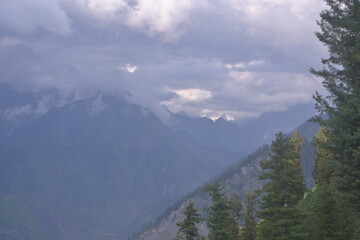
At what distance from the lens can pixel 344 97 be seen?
3183 centimetres

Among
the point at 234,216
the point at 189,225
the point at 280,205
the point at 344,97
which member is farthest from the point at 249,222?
the point at 344,97

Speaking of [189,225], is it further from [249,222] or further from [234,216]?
[249,222]

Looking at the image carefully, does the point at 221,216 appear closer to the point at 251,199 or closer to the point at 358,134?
the point at 251,199

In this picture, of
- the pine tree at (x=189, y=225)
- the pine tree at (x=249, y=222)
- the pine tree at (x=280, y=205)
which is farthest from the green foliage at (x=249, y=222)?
the pine tree at (x=280, y=205)

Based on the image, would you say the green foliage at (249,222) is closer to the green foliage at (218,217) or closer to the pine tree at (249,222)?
the pine tree at (249,222)

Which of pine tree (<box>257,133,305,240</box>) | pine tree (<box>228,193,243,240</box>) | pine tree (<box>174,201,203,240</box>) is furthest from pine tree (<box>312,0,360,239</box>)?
pine tree (<box>228,193,243,240</box>)

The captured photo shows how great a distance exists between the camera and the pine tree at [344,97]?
30422 mm

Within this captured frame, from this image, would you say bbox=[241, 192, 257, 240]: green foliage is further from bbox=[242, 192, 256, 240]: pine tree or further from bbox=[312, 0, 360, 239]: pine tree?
bbox=[312, 0, 360, 239]: pine tree

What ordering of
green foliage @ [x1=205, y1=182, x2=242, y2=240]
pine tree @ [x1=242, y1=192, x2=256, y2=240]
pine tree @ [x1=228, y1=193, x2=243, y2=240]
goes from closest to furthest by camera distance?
green foliage @ [x1=205, y1=182, x2=242, y2=240], pine tree @ [x1=228, y1=193, x2=243, y2=240], pine tree @ [x1=242, y1=192, x2=256, y2=240]

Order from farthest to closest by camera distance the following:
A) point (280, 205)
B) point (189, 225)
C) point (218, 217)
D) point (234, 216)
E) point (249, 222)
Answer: point (234, 216) < point (249, 222) < point (218, 217) < point (189, 225) < point (280, 205)

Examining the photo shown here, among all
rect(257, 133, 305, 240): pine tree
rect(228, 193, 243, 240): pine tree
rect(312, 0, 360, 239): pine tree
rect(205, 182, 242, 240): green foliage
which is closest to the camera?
rect(312, 0, 360, 239): pine tree

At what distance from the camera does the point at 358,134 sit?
29234mm

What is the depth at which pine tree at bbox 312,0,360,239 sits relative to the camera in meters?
30.4

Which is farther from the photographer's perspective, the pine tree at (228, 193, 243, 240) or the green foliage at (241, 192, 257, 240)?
the green foliage at (241, 192, 257, 240)
